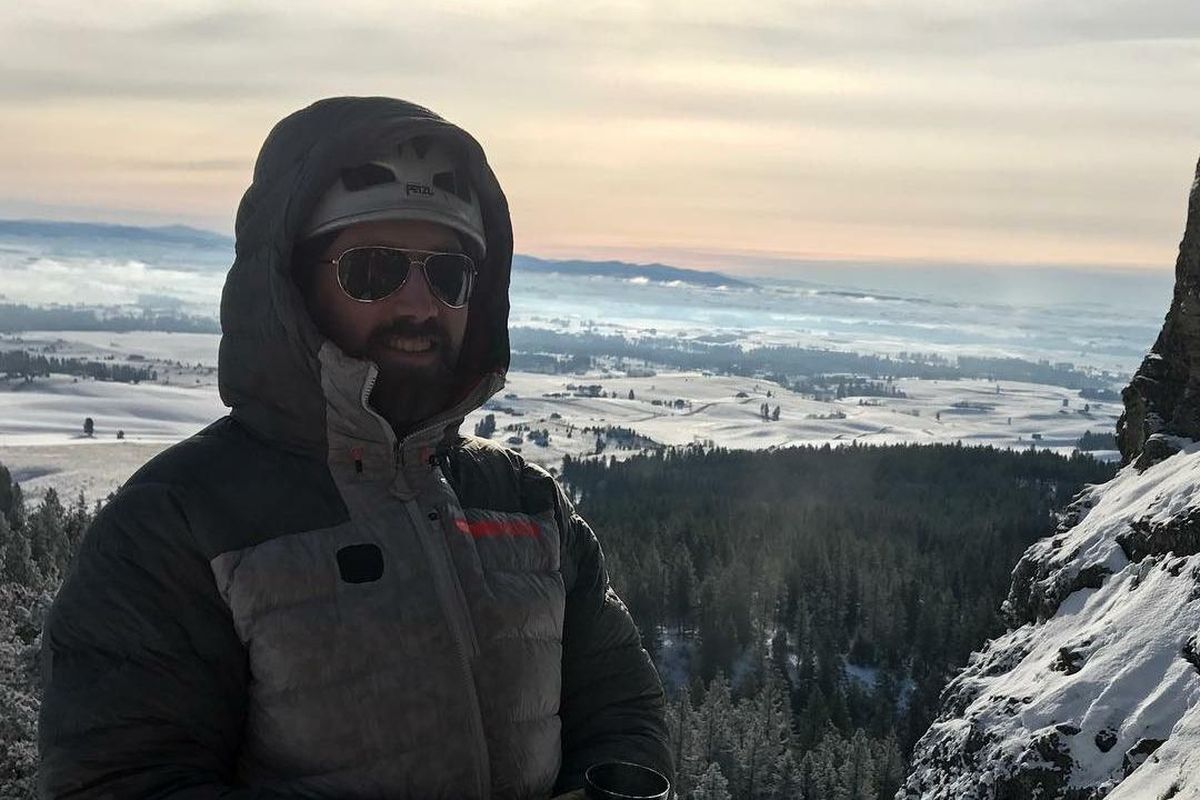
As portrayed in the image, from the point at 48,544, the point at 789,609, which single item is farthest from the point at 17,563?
the point at 789,609

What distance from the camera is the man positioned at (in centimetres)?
406

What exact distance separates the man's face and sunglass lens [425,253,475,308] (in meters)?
0.05

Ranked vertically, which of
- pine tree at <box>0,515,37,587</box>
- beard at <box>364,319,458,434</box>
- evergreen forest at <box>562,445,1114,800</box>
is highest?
beard at <box>364,319,458,434</box>

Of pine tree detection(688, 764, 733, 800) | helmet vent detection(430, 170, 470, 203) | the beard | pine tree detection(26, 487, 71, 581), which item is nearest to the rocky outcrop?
pine tree detection(688, 764, 733, 800)

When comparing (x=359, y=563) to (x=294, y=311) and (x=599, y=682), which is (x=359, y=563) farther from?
(x=599, y=682)

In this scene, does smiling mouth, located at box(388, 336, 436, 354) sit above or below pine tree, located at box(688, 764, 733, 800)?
above

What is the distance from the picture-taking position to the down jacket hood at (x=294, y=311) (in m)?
4.60

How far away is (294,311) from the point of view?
4559 millimetres

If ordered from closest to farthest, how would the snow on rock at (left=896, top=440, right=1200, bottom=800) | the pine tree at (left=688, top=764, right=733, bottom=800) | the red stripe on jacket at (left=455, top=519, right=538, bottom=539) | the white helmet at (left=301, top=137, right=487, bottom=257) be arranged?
the white helmet at (left=301, top=137, right=487, bottom=257), the red stripe on jacket at (left=455, top=519, right=538, bottom=539), the snow on rock at (left=896, top=440, right=1200, bottom=800), the pine tree at (left=688, top=764, right=733, bottom=800)

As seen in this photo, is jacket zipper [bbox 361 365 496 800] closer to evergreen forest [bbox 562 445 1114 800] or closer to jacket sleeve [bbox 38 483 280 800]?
jacket sleeve [bbox 38 483 280 800]

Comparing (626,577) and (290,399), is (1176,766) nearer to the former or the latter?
(290,399)

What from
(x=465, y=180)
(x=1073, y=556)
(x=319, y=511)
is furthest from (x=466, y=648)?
(x=1073, y=556)

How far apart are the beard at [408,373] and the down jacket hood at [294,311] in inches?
10.5

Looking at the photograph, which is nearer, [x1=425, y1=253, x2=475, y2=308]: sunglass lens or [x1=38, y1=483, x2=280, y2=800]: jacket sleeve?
[x1=38, y1=483, x2=280, y2=800]: jacket sleeve
